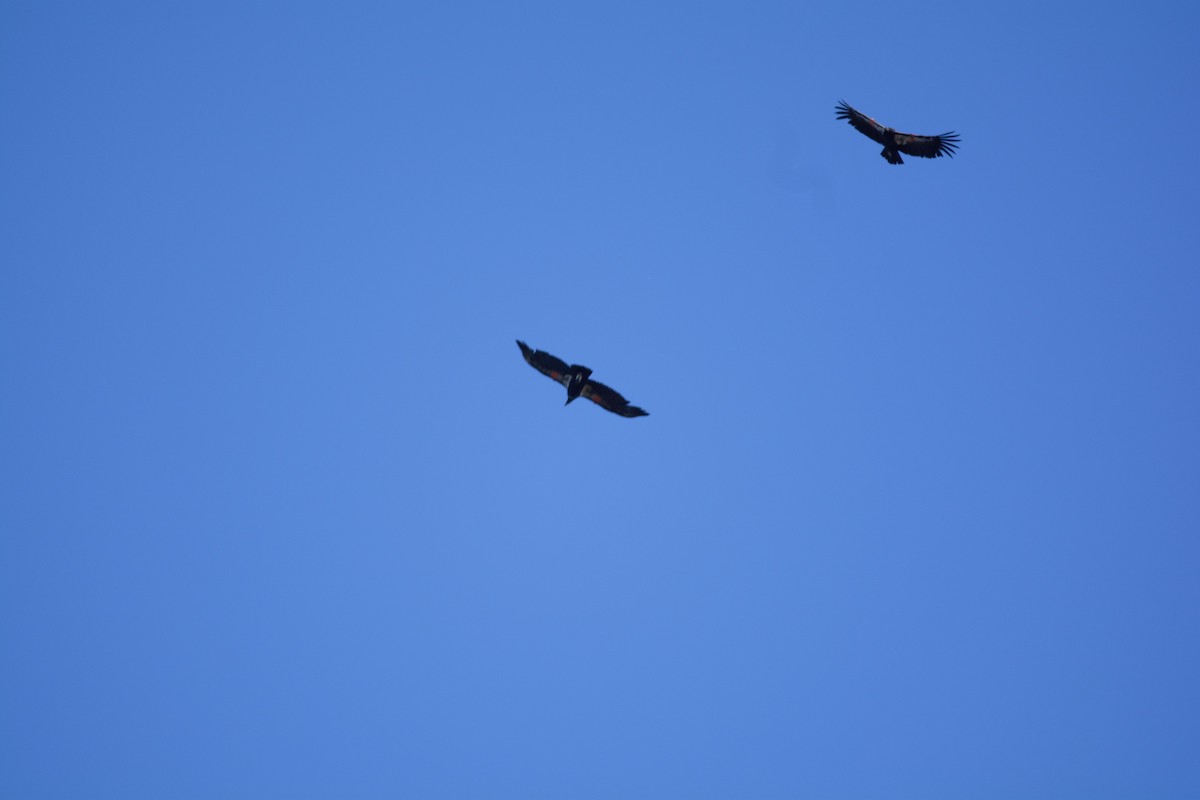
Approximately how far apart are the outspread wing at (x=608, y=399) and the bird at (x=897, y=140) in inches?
482

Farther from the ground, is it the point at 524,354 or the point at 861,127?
the point at 861,127

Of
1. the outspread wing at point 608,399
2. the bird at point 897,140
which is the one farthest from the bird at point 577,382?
the bird at point 897,140

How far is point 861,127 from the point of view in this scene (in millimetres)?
51188

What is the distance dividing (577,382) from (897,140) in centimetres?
1401

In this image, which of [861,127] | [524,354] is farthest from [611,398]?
[861,127]

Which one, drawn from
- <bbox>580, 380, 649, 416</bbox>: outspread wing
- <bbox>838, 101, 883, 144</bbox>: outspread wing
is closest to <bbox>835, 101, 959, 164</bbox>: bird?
<bbox>838, 101, 883, 144</bbox>: outspread wing

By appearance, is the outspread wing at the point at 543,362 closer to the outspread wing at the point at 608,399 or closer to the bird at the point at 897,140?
the outspread wing at the point at 608,399

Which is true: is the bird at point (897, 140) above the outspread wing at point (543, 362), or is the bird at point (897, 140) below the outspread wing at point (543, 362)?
above

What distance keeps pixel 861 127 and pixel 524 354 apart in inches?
560

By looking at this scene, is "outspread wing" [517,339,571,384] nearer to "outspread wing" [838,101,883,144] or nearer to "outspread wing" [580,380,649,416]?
"outspread wing" [580,380,649,416]

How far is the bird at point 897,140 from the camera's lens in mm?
50719

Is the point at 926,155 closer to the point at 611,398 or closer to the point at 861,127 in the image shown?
the point at 861,127

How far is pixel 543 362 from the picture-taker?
49.2 meters

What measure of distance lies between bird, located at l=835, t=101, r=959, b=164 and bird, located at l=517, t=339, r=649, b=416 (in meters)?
12.3
